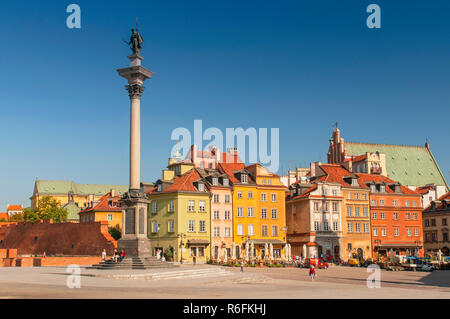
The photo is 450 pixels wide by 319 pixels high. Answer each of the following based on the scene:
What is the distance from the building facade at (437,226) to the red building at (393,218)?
7102 mm

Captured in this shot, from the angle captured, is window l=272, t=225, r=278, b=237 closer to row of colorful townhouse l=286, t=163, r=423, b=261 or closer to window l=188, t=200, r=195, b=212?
row of colorful townhouse l=286, t=163, r=423, b=261

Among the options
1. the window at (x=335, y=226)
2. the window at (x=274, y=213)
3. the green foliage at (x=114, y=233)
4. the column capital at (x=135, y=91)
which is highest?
the column capital at (x=135, y=91)

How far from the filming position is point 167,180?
7875cm

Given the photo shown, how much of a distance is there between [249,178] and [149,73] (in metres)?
37.4

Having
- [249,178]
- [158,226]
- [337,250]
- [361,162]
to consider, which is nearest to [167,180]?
[158,226]

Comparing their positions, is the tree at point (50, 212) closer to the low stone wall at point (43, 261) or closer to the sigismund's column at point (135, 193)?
the low stone wall at point (43, 261)

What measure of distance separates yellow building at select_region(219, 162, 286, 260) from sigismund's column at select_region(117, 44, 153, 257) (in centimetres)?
3420

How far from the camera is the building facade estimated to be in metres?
94.2

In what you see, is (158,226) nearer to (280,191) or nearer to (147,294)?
(280,191)

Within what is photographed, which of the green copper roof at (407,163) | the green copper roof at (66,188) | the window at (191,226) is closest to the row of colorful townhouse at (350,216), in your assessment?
the window at (191,226)

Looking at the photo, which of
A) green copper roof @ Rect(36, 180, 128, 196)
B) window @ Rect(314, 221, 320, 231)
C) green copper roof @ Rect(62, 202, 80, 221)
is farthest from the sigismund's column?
green copper roof @ Rect(36, 180, 128, 196)

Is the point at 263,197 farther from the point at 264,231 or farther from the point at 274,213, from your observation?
the point at 264,231

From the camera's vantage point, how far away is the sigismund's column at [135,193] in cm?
4403

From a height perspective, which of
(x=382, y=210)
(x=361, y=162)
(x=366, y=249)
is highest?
(x=361, y=162)
